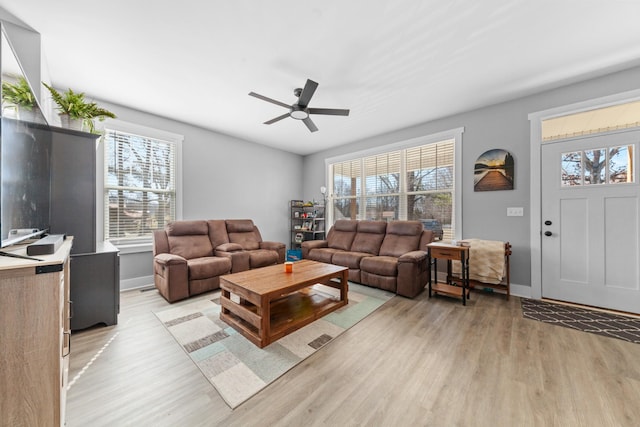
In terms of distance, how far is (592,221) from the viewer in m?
2.73

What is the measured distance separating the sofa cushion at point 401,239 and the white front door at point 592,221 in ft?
4.99

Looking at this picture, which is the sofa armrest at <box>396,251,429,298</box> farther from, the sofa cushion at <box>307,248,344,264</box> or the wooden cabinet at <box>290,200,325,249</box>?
the wooden cabinet at <box>290,200,325,249</box>

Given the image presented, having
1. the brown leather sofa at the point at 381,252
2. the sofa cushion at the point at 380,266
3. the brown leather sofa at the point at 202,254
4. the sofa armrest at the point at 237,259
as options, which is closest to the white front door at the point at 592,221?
the brown leather sofa at the point at 381,252

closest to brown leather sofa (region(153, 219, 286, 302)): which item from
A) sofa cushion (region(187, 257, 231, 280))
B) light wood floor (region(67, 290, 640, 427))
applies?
sofa cushion (region(187, 257, 231, 280))

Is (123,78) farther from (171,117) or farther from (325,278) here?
(325,278)

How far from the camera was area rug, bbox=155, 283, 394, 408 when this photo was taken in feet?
5.05

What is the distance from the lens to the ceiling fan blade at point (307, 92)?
7.48 ft

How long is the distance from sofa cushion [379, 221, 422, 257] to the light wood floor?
1503mm

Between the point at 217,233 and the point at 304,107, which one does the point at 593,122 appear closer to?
the point at 304,107

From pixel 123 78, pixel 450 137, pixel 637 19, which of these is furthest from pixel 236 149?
pixel 637 19

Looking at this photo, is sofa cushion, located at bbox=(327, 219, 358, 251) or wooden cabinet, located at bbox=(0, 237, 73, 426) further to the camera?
sofa cushion, located at bbox=(327, 219, 358, 251)

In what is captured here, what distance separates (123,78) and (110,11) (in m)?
1.09

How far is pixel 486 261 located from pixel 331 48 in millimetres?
3110

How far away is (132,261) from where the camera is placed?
3426mm
